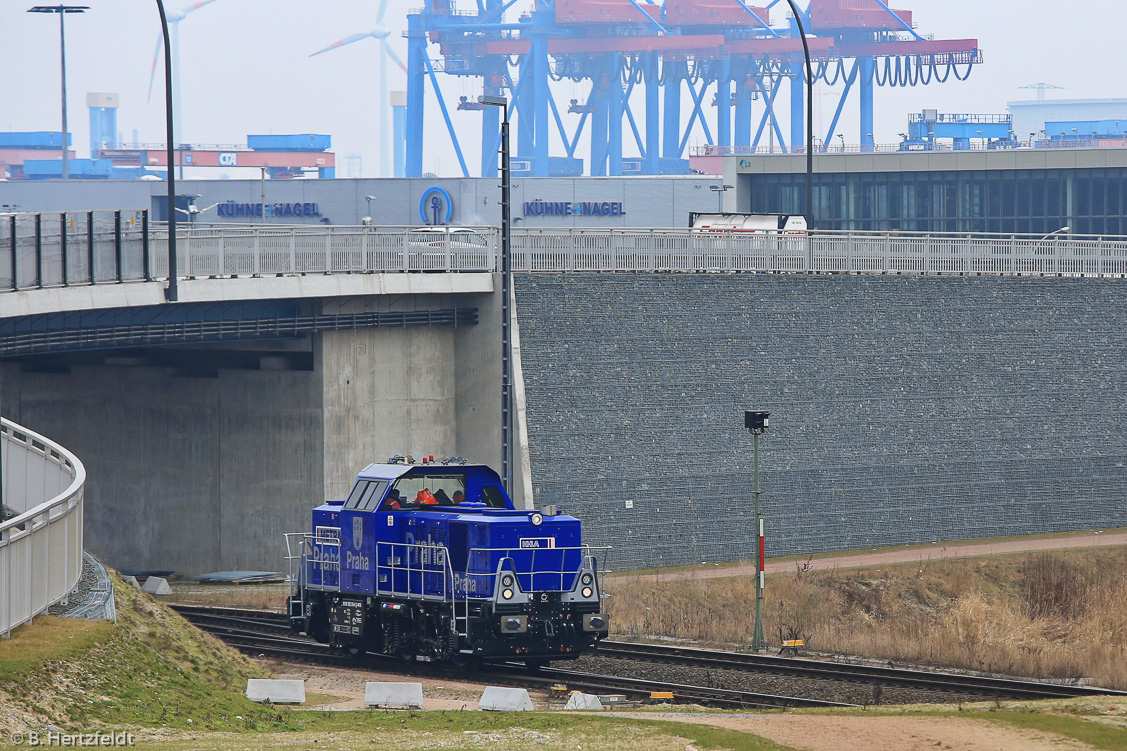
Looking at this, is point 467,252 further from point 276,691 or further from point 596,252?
point 276,691

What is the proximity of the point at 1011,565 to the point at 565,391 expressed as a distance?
13.5 meters

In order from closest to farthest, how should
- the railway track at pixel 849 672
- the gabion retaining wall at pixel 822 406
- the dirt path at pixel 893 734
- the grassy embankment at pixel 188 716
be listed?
the grassy embankment at pixel 188 716
the dirt path at pixel 893 734
the railway track at pixel 849 672
the gabion retaining wall at pixel 822 406

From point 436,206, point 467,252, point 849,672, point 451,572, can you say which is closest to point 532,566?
point 451,572

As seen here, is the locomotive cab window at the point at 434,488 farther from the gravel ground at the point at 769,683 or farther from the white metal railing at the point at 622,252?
the white metal railing at the point at 622,252

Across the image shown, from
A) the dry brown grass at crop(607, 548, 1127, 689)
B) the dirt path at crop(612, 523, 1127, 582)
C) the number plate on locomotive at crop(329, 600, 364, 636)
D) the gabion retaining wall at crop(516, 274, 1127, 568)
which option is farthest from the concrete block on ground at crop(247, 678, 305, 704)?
the gabion retaining wall at crop(516, 274, 1127, 568)

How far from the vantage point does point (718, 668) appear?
87.1 ft

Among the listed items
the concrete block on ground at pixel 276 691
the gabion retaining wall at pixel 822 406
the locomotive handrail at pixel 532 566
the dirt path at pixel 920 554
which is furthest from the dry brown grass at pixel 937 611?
the concrete block on ground at pixel 276 691

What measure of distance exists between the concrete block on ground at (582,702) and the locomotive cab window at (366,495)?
6.00m

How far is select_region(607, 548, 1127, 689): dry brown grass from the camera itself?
2848cm

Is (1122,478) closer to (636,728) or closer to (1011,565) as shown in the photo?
(1011,565)

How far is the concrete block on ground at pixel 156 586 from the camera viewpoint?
38.8 metres

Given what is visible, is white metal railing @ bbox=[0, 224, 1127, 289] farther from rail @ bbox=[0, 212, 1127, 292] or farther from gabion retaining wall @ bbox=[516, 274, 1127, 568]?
gabion retaining wall @ bbox=[516, 274, 1127, 568]

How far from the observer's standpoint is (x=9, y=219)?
33.1 metres

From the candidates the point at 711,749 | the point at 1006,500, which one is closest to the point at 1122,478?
the point at 1006,500
